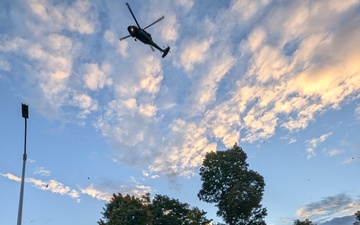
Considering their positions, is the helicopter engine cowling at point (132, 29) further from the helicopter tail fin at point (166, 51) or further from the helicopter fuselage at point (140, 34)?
the helicopter tail fin at point (166, 51)

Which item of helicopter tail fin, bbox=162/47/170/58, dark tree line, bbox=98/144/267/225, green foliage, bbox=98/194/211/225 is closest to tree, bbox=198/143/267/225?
dark tree line, bbox=98/144/267/225

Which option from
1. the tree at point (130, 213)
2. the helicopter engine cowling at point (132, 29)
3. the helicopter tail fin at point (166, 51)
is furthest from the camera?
the tree at point (130, 213)

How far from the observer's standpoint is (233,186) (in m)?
41.0

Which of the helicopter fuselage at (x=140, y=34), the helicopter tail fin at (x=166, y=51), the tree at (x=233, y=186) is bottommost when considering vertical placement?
the tree at (x=233, y=186)

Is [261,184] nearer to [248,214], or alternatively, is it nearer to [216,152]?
[248,214]

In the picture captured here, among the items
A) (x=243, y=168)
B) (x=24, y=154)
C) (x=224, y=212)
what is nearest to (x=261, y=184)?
(x=243, y=168)

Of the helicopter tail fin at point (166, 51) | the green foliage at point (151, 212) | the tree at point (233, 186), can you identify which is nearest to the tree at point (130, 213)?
the green foliage at point (151, 212)

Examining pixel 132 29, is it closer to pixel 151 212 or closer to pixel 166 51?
pixel 166 51

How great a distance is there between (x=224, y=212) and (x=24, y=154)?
29.5 metres

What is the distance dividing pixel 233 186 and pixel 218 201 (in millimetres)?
3241

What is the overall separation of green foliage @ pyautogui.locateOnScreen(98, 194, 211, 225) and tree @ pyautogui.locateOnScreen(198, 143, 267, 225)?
7.88 m

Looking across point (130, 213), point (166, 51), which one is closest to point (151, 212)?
point (130, 213)

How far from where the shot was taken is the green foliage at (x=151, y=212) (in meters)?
43.2

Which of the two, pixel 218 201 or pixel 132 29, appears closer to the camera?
pixel 132 29
